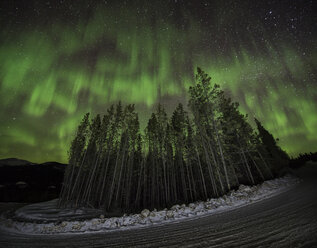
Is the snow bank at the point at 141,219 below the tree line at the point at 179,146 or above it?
below

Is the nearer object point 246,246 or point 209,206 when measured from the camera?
point 246,246

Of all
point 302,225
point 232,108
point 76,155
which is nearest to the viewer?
point 302,225

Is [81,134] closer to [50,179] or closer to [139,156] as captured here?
[139,156]

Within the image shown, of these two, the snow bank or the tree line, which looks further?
the tree line

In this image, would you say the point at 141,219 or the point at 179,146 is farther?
the point at 179,146

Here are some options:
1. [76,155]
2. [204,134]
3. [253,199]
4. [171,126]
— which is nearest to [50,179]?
[76,155]

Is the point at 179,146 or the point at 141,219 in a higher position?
the point at 179,146

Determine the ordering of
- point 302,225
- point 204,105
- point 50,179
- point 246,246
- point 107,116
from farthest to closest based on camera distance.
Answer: point 50,179 < point 107,116 < point 204,105 < point 302,225 < point 246,246

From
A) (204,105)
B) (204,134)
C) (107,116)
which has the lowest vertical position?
(204,134)

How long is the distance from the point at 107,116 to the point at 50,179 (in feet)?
210

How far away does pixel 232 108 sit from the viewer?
66.0 feet

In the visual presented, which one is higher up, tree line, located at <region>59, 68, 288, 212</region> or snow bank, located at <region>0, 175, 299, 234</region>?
tree line, located at <region>59, 68, 288, 212</region>

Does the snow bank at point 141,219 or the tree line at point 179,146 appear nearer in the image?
the snow bank at point 141,219

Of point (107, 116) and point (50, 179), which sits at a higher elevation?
point (107, 116)
